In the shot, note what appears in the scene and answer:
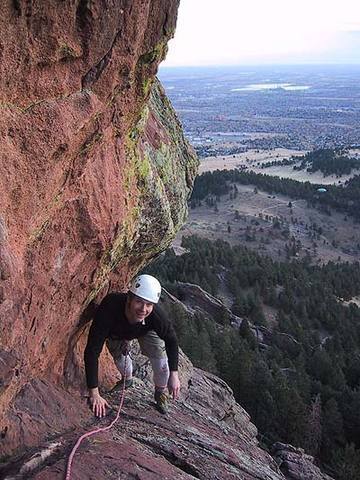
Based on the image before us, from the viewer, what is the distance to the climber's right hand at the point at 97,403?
827cm

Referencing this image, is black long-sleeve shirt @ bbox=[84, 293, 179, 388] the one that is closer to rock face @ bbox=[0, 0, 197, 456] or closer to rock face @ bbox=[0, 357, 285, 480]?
rock face @ bbox=[0, 0, 197, 456]

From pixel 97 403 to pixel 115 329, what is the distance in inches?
45.9

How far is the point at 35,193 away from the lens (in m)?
6.69

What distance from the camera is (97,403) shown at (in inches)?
328

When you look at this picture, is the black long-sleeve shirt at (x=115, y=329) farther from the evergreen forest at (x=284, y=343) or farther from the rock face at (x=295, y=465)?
the evergreen forest at (x=284, y=343)

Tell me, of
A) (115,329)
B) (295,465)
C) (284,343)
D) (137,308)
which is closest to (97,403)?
(115,329)

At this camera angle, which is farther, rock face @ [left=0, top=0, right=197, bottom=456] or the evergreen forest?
the evergreen forest

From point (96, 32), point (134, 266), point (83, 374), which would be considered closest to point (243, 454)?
point (83, 374)

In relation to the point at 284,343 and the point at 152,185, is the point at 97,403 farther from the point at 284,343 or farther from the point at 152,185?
the point at 284,343

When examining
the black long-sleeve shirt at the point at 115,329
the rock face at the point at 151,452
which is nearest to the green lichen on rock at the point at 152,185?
the black long-sleeve shirt at the point at 115,329

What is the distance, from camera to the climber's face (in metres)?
7.79

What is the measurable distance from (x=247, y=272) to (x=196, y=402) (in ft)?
163

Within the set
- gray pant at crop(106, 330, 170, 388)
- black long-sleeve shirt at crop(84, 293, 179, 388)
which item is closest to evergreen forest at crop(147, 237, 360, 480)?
gray pant at crop(106, 330, 170, 388)

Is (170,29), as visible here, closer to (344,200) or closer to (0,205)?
(0,205)
